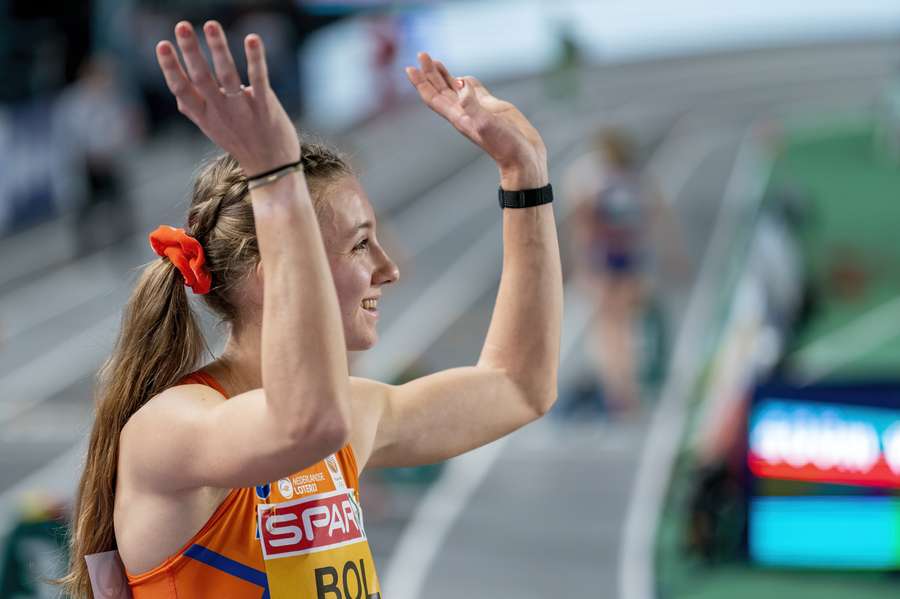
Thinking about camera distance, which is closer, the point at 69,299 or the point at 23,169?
the point at 69,299

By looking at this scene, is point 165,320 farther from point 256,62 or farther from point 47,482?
point 47,482

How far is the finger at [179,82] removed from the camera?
5.90 ft

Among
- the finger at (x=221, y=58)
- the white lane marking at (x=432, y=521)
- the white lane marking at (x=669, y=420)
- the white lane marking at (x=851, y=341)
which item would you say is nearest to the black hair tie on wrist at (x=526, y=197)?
the finger at (x=221, y=58)

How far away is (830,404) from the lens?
5816 mm

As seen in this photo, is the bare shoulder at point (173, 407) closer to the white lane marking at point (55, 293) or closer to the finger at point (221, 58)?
the finger at point (221, 58)

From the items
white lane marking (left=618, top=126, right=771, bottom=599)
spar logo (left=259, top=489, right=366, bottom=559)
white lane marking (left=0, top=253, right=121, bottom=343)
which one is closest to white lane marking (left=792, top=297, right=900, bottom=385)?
white lane marking (left=618, top=126, right=771, bottom=599)

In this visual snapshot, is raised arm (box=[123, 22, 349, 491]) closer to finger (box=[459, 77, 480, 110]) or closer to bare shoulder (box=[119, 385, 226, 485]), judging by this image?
bare shoulder (box=[119, 385, 226, 485])

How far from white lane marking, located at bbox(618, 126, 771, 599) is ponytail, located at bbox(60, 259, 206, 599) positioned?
15.1ft

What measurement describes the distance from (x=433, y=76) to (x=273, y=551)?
843mm

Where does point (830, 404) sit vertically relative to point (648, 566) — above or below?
above

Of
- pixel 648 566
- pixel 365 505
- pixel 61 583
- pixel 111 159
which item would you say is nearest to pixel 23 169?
pixel 111 159

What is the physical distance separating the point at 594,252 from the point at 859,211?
9.01 metres

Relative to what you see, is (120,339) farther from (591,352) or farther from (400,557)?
(591,352)

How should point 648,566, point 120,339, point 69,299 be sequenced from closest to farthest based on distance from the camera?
point 120,339, point 648,566, point 69,299
